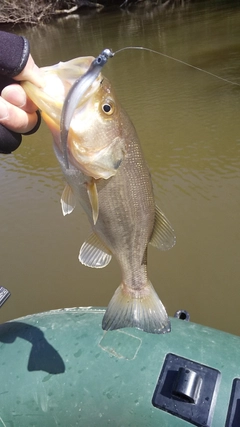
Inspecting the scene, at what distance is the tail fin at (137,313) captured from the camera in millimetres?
1802

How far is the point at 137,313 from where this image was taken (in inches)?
73.5

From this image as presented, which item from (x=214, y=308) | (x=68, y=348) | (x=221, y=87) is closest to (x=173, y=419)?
(x=68, y=348)

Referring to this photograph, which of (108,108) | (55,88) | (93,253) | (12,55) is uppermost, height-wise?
(12,55)

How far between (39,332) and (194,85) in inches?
300

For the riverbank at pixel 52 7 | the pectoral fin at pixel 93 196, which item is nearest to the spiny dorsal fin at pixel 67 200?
the pectoral fin at pixel 93 196

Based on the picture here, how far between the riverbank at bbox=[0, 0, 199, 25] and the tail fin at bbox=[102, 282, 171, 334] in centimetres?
2414

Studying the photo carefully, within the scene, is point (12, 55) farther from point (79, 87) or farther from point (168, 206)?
point (168, 206)

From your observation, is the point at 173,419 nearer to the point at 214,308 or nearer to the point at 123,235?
the point at 123,235

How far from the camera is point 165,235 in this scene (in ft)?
6.09

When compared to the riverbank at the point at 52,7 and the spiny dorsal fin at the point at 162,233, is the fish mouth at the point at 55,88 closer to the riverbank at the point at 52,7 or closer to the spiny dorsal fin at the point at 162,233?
the spiny dorsal fin at the point at 162,233

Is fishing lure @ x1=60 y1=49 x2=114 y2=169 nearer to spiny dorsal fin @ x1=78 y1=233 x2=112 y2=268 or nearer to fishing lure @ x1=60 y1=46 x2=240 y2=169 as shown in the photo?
fishing lure @ x1=60 y1=46 x2=240 y2=169

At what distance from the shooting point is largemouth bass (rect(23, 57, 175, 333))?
1.50 metres

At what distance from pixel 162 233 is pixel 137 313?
416mm

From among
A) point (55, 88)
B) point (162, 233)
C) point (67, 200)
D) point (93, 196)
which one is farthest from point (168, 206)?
point (55, 88)
